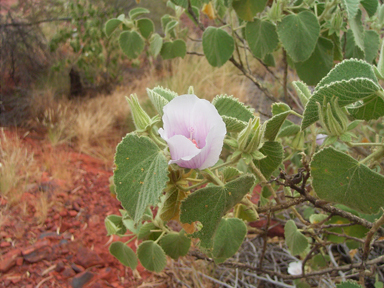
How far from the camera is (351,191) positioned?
0.48 meters

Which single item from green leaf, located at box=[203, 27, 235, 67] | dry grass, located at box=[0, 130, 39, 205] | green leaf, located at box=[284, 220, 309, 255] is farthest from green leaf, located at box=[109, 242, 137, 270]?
dry grass, located at box=[0, 130, 39, 205]

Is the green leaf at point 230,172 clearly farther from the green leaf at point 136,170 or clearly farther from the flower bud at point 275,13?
the flower bud at point 275,13

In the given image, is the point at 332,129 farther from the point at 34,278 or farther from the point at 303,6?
the point at 34,278

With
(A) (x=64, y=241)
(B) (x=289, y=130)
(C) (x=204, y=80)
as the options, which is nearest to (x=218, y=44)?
(B) (x=289, y=130)

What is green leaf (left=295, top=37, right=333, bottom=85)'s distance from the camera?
1.01m

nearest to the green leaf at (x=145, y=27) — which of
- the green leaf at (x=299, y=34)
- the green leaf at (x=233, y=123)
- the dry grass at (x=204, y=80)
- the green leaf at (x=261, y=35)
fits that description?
the green leaf at (x=261, y=35)

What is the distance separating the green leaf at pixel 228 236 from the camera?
0.74 meters

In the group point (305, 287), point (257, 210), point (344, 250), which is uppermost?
point (257, 210)

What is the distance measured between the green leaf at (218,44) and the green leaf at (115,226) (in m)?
0.64

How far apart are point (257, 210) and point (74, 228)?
1.68 metres

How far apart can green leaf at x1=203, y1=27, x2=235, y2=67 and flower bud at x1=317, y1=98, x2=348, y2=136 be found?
2.22 feet

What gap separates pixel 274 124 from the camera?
56 centimetres

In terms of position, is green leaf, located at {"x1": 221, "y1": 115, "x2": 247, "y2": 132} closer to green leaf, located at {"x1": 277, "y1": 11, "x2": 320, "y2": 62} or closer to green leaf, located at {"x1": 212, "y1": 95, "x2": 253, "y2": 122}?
green leaf, located at {"x1": 212, "y1": 95, "x2": 253, "y2": 122}

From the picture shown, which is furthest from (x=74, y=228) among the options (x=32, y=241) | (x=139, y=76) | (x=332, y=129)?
(x=139, y=76)
